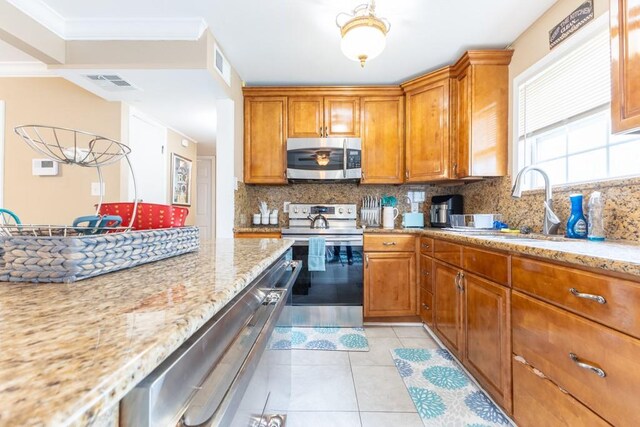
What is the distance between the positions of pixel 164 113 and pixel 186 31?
143 cm

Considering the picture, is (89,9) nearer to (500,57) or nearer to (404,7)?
(404,7)

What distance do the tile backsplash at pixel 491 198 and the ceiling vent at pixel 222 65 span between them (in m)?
1.00

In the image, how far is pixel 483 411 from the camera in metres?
1.48

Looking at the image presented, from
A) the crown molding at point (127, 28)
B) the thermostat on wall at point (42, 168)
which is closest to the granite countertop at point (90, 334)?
the crown molding at point (127, 28)

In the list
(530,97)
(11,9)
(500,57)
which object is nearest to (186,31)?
(11,9)

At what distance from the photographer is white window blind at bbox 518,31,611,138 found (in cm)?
160

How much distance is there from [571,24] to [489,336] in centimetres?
197

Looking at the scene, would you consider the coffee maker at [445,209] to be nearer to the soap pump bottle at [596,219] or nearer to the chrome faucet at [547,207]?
the chrome faucet at [547,207]

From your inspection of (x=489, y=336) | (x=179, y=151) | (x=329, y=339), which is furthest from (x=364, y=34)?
(x=179, y=151)

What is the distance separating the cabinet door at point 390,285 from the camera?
8.41 feet

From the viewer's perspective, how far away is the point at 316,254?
2547mm

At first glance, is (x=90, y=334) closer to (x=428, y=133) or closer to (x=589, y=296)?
(x=589, y=296)

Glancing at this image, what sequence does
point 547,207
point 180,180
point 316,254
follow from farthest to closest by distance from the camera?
point 180,180, point 316,254, point 547,207

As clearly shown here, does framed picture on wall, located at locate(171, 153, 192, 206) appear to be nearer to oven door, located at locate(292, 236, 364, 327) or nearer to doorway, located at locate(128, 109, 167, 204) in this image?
Answer: doorway, located at locate(128, 109, 167, 204)
